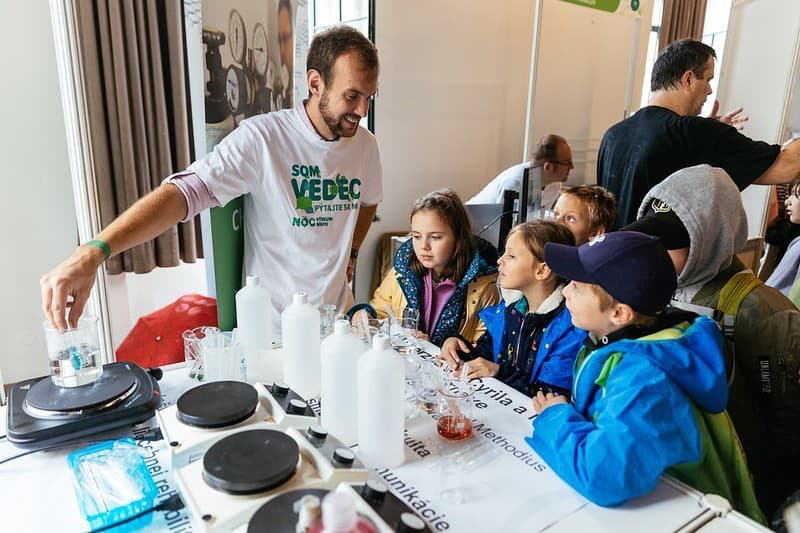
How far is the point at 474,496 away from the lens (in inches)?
34.7

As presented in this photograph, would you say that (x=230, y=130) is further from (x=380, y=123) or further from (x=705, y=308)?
(x=380, y=123)

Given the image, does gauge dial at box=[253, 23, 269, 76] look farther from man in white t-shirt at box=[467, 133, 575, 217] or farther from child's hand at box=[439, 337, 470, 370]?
man in white t-shirt at box=[467, 133, 575, 217]

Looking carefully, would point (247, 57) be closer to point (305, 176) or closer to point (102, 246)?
point (305, 176)

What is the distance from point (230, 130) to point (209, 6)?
0.38m

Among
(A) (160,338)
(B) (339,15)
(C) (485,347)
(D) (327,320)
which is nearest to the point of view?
(D) (327,320)

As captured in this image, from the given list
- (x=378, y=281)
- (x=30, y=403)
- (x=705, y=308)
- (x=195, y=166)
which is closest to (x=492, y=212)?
(x=378, y=281)

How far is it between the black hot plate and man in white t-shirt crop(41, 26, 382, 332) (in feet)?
1.93

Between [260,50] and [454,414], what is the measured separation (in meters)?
1.55

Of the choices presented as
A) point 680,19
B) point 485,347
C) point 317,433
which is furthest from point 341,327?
point 680,19

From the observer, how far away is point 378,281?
12.8ft

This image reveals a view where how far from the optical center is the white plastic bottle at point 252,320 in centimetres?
127

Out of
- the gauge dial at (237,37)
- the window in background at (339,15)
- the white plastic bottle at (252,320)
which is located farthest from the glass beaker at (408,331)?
the window in background at (339,15)

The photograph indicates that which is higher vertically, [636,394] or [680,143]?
[680,143]

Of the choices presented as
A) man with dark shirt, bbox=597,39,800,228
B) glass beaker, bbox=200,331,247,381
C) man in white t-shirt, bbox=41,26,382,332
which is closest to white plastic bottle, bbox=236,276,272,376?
glass beaker, bbox=200,331,247,381
